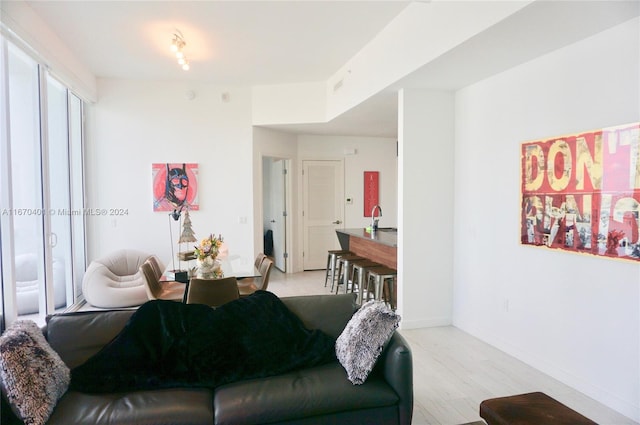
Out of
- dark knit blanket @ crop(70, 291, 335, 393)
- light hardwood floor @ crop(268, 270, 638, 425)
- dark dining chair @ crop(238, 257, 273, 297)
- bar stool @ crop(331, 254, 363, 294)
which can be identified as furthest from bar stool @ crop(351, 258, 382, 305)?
dark knit blanket @ crop(70, 291, 335, 393)

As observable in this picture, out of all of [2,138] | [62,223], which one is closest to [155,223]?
[62,223]

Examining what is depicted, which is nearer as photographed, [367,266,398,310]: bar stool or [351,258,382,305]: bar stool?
[367,266,398,310]: bar stool

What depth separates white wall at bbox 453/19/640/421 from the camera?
2.53 m

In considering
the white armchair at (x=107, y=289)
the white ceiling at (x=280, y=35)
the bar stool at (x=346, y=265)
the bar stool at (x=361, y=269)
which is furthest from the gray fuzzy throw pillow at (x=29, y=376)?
the bar stool at (x=346, y=265)

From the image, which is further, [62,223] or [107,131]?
[107,131]

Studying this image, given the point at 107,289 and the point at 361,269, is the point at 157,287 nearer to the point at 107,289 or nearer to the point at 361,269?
the point at 107,289

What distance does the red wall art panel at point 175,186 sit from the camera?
230 inches

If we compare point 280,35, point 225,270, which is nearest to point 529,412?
point 225,270

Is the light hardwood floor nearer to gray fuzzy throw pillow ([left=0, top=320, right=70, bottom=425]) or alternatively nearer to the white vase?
the white vase

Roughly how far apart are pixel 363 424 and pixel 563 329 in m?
1.95

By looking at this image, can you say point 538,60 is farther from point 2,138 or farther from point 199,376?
point 2,138

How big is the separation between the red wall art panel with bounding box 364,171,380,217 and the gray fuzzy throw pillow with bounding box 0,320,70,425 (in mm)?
6142

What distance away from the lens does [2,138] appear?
10.1 ft

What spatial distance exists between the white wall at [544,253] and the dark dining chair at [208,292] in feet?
8.38
